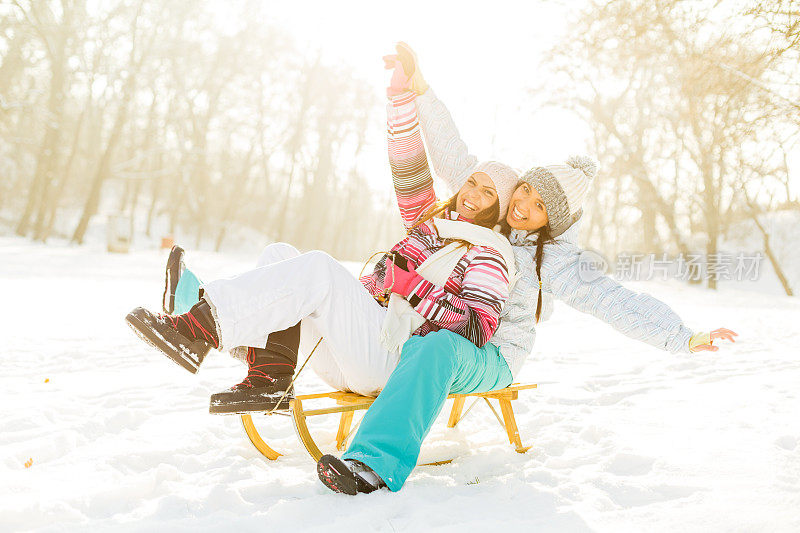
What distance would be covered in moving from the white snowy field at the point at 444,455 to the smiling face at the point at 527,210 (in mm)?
1047

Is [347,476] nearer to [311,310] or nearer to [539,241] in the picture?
[311,310]

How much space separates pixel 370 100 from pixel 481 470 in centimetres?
2509

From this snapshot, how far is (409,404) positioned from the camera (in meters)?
1.99

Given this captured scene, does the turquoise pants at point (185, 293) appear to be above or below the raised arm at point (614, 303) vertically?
below

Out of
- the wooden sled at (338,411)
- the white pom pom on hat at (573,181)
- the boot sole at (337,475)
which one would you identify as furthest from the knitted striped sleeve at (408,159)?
the boot sole at (337,475)

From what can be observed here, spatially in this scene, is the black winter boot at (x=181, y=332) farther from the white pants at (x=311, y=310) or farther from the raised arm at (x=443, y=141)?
the raised arm at (x=443, y=141)

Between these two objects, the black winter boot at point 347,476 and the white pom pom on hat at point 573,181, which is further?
the white pom pom on hat at point 573,181

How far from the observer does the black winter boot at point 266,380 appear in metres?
2.17

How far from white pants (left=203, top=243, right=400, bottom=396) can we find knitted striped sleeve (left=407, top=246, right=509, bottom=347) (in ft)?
0.70

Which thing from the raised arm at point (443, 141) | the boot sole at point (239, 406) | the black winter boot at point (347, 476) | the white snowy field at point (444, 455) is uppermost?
the raised arm at point (443, 141)

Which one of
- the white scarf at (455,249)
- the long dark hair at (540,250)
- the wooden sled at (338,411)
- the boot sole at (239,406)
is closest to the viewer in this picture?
the boot sole at (239,406)

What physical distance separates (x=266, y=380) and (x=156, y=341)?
0.41 m

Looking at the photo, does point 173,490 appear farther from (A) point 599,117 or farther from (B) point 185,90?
(B) point 185,90

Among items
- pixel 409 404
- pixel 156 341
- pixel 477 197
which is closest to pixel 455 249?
pixel 477 197
